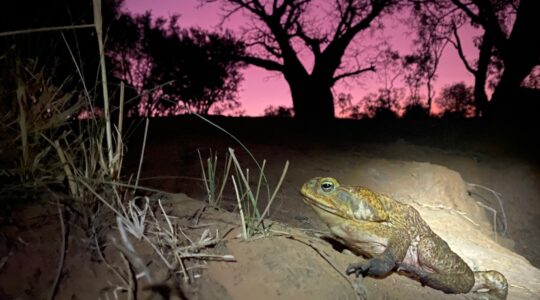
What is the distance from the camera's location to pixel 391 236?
2738 mm

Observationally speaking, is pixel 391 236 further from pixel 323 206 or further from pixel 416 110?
Answer: pixel 416 110

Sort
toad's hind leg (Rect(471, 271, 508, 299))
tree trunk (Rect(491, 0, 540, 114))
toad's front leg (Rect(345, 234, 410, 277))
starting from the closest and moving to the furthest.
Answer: toad's front leg (Rect(345, 234, 410, 277))
toad's hind leg (Rect(471, 271, 508, 299))
tree trunk (Rect(491, 0, 540, 114))

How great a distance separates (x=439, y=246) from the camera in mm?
3006

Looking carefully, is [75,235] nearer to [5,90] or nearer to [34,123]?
[34,123]

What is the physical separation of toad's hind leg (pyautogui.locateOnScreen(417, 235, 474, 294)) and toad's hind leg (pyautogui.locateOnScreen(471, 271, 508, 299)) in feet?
0.43

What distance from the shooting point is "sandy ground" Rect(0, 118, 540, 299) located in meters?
1.62

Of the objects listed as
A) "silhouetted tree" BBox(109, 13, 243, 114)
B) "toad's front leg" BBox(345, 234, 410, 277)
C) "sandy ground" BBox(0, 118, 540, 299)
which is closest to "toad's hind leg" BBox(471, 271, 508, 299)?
"sandy ground" BBox(0, 118, 540, 299)

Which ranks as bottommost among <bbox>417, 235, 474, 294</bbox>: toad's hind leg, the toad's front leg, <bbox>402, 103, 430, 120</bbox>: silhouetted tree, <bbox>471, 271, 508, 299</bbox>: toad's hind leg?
<bbox>471, 271, 508, 299</bbox>: toad's hind leg

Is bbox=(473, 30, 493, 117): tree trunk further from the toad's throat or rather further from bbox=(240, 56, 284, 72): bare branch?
the toad's throat

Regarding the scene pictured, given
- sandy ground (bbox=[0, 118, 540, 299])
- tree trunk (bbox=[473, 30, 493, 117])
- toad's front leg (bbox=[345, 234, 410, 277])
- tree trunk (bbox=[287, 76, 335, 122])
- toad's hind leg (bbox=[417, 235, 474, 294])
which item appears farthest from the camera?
tree trunk (bbox=[287, 76, 335, 122])

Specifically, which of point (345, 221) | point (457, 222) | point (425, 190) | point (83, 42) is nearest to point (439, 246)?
point (345, 221)

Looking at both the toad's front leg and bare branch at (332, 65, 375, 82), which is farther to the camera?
bare branch at (332, 65, 375, 82)

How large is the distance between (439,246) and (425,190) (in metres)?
2.42

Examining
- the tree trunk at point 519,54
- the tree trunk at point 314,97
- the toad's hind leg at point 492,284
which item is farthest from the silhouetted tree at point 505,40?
the toad's hind leg at point 492,284
